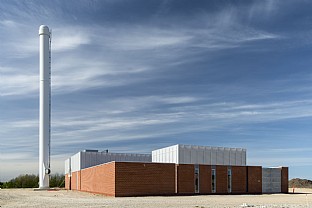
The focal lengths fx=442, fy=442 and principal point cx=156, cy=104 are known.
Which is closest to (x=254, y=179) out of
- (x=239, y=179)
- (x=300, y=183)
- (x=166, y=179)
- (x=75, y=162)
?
(x=239, y=179)

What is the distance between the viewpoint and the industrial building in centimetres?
5334

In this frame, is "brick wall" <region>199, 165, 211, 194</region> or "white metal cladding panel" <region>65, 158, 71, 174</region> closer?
"brick wall" <region>199, 165, 211, 194</region>

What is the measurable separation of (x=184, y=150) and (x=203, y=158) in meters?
3.38

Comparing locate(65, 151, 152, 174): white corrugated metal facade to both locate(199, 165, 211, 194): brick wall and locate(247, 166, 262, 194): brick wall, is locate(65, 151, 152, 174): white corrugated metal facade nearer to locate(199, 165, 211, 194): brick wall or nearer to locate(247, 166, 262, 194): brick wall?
locate(199, 165, 211, 194): brick wall

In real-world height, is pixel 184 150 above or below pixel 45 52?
below

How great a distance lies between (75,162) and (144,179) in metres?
35.3

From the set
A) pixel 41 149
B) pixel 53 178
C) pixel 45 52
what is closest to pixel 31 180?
pixel 53 178

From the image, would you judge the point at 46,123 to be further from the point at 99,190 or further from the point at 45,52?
the point at 99,190

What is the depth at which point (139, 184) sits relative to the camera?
5353cm

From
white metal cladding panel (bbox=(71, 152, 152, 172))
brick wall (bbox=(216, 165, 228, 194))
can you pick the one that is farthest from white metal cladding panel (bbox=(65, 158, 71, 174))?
brick wall (bbox=(216, 165, 228, 194))

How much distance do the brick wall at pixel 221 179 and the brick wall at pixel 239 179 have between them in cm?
132

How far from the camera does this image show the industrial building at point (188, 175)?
53.3 meters

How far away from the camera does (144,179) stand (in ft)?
177

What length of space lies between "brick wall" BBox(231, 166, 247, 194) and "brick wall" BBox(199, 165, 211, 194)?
12.9ft
